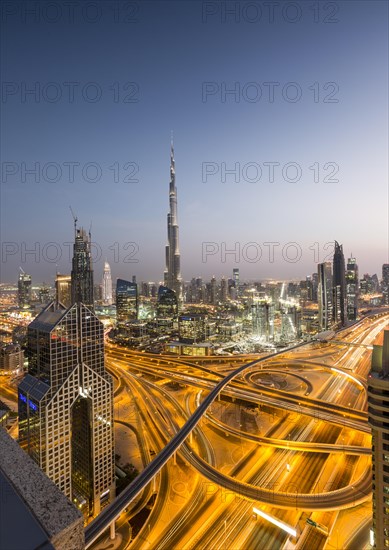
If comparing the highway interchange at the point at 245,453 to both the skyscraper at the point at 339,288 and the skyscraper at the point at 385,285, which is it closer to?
the skyscraper at the point at 339,288

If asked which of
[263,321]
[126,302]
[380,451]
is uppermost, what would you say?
[380,451]

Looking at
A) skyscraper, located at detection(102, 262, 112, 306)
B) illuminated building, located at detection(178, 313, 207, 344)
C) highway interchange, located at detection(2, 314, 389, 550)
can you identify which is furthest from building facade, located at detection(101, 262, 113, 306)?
highway interchange, located at detection(2, 314, 389, 550)

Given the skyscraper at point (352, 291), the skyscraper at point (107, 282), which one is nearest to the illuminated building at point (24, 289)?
the skyscraper at point (107, 282)

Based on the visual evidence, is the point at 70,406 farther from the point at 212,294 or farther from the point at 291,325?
the point at 212,294

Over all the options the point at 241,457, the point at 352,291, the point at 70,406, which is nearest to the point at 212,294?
the point at 352,291

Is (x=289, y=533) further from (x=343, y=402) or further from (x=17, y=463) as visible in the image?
(x=343, y=402)

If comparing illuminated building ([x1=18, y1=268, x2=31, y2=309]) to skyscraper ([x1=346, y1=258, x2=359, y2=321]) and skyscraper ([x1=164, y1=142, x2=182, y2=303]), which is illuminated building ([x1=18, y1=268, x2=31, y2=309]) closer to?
skyscraper ([x1=164, y1=142, x2=182, y2=303])

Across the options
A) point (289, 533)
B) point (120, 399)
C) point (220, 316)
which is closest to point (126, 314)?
point (220, 316)
